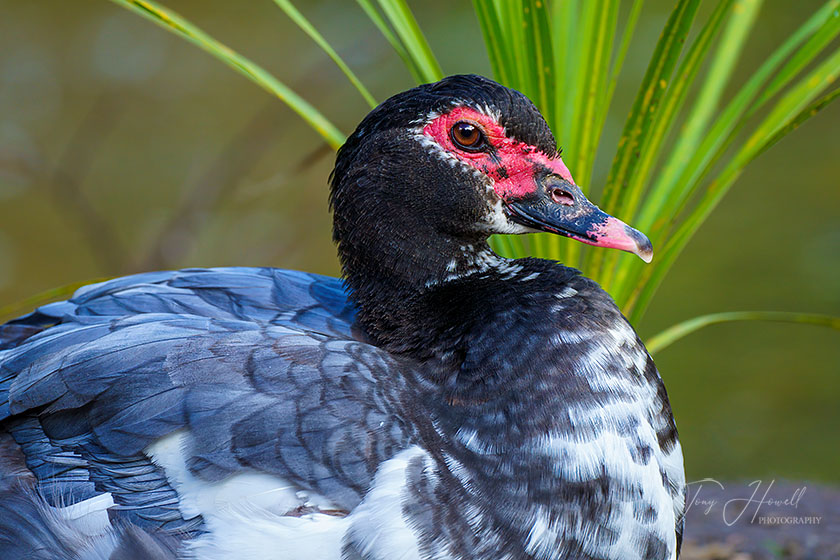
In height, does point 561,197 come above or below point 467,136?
below

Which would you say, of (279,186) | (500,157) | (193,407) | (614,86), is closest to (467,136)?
(500,157)

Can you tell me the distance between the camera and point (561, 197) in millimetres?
1978

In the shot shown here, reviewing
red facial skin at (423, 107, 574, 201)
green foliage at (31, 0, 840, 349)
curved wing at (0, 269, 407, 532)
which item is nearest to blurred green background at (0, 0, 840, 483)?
green foliage at (31, 0, 840, 349)

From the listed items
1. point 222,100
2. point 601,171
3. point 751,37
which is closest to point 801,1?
point 751,37

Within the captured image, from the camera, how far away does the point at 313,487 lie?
1.68 m

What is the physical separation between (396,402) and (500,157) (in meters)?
0.59

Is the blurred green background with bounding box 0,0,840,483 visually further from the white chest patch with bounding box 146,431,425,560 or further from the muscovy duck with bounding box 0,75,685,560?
the white chest patch with bounding box 146,431,425,560

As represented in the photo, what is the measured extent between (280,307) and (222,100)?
3.90 metres

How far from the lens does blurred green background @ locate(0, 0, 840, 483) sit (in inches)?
175

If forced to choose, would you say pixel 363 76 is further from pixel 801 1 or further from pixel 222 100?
pixel 801 1
